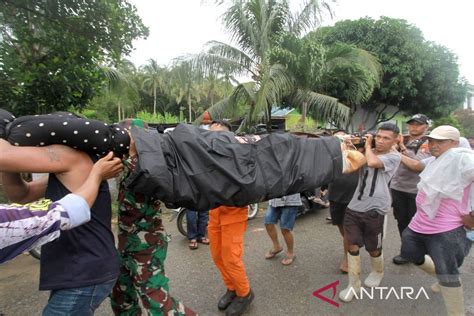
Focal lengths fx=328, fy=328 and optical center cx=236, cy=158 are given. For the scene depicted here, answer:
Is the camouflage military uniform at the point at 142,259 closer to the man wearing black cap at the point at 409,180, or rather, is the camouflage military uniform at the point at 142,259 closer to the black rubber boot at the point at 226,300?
the black rubber boot at the point at 226,300

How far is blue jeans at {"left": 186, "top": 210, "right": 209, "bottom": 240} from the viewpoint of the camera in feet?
14.1

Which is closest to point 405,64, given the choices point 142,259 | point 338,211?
point 338,211

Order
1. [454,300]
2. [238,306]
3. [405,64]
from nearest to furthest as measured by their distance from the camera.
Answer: [454,300] < [238,306] < [405,64]

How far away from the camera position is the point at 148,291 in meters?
1.90

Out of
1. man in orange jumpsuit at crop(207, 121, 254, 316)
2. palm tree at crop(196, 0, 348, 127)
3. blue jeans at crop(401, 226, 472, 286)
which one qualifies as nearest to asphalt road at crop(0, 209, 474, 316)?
man in orange jumpsuit at crop(207, 121, 254, 316)

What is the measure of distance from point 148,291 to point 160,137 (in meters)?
0.93

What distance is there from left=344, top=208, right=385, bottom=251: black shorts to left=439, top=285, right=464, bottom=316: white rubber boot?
659 millimetres

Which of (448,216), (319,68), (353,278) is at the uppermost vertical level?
(319,68)

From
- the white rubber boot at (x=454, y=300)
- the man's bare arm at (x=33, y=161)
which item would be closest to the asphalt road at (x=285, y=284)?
the white rubber boot at (x=454, y=300)

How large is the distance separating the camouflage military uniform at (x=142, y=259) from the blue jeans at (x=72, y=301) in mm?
397

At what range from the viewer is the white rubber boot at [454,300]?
8.14 feet

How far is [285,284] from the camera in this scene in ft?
10.8

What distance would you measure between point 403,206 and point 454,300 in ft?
4.40

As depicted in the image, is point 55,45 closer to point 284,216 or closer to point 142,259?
point 142,259
